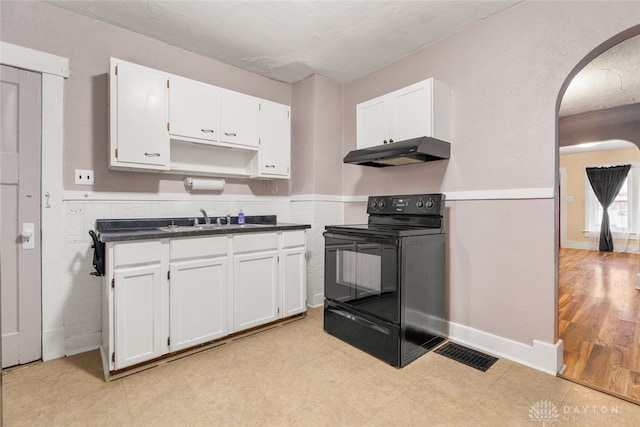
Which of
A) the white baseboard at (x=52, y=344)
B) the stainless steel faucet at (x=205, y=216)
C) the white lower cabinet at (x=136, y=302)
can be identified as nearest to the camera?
the white lower cabinet at (x=136, y=302)

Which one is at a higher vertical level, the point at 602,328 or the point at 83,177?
the point at 83,177

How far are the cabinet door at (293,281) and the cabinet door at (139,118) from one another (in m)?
1.33

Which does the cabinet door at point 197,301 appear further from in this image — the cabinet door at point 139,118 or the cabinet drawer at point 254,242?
the cabinet door at point 139,118

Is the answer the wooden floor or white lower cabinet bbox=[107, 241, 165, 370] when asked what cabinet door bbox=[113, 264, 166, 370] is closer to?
white lower cabinet bbox=[107, 241, 165, 370]

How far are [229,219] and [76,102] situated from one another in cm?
151

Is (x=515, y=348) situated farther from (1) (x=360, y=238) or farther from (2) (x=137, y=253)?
(2) (x=137, y=253)

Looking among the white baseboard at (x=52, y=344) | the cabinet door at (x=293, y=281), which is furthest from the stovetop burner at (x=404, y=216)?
the white baseboard at (x=52, y=344)

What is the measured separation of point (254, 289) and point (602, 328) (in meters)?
3.12

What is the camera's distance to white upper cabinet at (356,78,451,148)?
2.66 metres

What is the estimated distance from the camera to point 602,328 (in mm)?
2984

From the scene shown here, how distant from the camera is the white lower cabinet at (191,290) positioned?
→ 86.7 inches

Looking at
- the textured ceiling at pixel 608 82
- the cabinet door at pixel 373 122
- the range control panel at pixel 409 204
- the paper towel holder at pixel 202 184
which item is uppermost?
the textured ceiling at pixel 608 82

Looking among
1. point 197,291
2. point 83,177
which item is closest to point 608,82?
point 197,291

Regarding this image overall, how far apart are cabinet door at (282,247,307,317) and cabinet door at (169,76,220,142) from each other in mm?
1266
